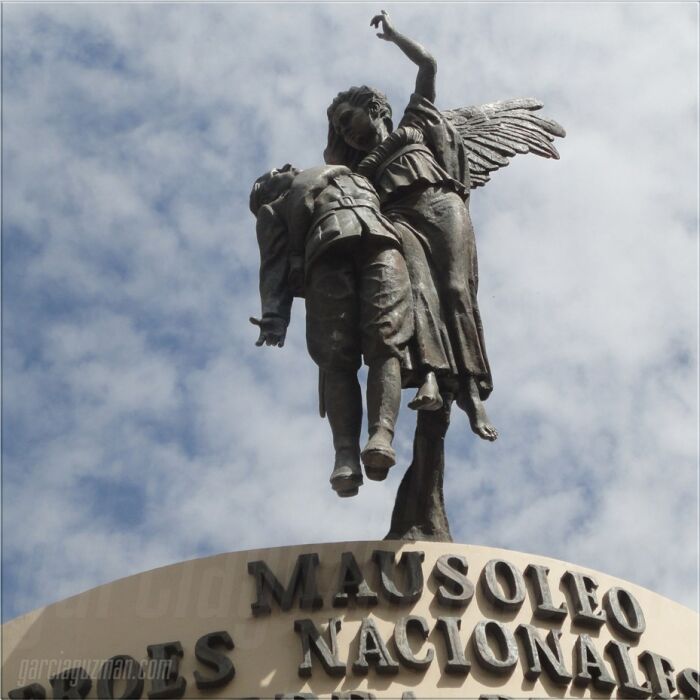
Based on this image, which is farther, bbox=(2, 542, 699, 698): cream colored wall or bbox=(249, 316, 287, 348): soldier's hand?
bbox=(249, 316, 287, 348): soldier's hand

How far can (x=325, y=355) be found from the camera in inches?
403

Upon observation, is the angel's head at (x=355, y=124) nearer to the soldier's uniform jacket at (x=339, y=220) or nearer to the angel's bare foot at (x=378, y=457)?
the soldier's uniform jacket at (x=339, y=220)

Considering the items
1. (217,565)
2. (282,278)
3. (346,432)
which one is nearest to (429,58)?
(282,278)

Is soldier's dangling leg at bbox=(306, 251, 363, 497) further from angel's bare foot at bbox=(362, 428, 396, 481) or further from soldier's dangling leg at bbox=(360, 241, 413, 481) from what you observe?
angel's bare foot at bbox=(362, 428, 396, 481)

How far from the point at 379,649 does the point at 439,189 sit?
366 cm

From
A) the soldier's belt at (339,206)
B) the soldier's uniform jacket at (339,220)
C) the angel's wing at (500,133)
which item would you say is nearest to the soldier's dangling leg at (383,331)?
the soldier's uniform jacket at (339,220)

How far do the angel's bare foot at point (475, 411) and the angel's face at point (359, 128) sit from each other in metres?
2.25

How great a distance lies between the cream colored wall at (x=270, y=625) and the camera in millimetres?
8898

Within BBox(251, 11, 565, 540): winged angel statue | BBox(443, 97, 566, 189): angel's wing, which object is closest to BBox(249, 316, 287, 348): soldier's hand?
BBox(251, 11, 565, 540): winged angel statue

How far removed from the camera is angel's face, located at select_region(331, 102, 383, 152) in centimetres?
1164

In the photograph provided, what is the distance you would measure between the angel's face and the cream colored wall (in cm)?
334

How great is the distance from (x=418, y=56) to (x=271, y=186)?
1607mm

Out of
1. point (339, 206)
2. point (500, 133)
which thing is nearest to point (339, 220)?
point (339, 206)

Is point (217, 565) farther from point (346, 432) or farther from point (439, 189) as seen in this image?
point (439, 189)
